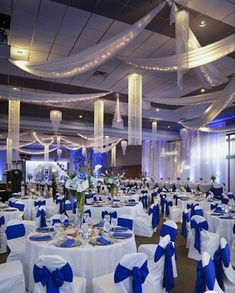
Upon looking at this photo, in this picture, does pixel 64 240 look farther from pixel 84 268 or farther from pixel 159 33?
pixel 159 33

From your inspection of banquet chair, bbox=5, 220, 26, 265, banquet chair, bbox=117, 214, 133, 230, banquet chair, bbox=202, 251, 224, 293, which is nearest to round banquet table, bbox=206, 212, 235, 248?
banquet chair, bbox=117, 214, 133, 230

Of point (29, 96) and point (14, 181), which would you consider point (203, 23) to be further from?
point (14, 181)

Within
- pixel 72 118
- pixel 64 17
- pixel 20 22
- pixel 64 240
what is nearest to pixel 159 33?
pixel 64 17

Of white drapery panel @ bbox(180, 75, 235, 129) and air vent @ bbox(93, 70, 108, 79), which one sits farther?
air vent @ bbox(93, 70, 108, 79)

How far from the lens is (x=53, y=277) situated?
7.54 feet

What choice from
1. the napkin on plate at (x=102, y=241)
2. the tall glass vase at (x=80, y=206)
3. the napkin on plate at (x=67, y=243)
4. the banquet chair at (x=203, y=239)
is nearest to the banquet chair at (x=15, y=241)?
the tall glass vase at (x=80, y=206)

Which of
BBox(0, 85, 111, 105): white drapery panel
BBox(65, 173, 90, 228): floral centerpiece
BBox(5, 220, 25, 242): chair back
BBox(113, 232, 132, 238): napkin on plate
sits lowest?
BBox(5, 220, 25, 242): chair back

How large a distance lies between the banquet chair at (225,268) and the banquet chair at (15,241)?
2.45 m

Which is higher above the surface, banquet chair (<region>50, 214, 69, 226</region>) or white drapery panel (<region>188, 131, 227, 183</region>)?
white drapery panel (<region>188, 131, 227, 183</region>)

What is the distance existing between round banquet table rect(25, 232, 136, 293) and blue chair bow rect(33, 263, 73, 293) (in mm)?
588

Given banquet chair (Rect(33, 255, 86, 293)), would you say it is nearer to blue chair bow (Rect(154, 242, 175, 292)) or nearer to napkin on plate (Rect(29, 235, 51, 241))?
napkin on plate (Rect(29, 235, 51, 241))

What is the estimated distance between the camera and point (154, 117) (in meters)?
→ 12.8

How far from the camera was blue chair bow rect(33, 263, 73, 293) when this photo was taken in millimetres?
2283

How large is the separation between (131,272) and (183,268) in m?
2.43
